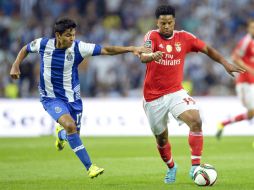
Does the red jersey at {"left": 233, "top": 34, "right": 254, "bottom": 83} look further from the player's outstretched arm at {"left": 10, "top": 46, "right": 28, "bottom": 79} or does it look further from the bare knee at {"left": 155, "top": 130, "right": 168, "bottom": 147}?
the player's outstretched arm at {"left": 10, "top": 46, "right": 28, "bottom": 79}

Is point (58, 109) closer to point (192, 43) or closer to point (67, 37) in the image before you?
point (67, 37)

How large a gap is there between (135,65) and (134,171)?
10688 millimetres

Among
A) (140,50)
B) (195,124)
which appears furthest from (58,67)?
(195,124)

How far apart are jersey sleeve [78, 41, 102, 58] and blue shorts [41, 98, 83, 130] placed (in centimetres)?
74

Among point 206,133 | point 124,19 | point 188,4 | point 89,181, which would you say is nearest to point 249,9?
point 188,4

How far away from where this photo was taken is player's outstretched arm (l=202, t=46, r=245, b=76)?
10.2 m

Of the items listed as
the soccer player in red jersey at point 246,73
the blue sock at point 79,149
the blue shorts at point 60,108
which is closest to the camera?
the blue sock at point 79,149

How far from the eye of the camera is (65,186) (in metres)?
10.0

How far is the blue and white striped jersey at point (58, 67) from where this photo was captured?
10.9 meters

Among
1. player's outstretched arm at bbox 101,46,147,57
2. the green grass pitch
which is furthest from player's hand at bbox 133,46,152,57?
the green grass pitch

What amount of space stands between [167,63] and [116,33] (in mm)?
13078

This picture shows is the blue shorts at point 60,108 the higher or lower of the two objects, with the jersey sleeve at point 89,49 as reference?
lower

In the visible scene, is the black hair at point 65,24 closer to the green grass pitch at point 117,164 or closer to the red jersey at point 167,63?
the red jersey at point 167,63

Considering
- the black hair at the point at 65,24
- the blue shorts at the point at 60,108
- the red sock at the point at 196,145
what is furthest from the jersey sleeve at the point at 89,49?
the red sock at the point at 196,145
